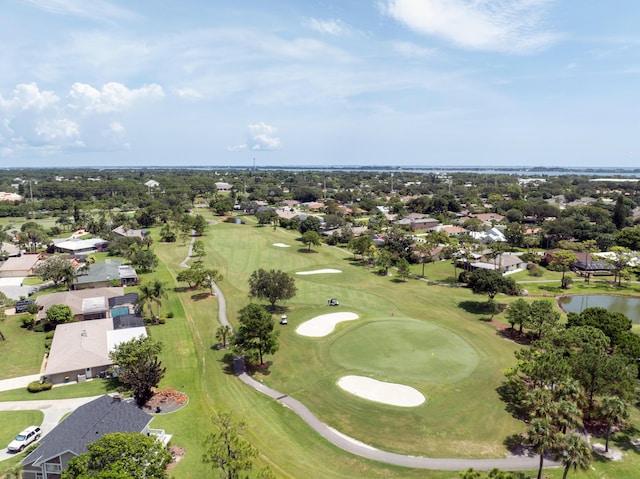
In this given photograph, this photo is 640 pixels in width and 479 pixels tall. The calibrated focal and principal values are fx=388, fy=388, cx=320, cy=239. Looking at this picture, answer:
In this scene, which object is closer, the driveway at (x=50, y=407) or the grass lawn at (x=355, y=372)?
the grass lawn at (x=355, y=372)

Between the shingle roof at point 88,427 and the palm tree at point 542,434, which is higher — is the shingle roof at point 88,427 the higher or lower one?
the lower one

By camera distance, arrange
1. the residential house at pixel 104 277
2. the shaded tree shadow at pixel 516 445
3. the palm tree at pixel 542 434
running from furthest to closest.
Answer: the residential house at pixel 104 277, the shaded tree shadow at pixel 516 445, the palm tree at pixel 542 434

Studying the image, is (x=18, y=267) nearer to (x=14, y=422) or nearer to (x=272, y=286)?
(x=272, y=286)

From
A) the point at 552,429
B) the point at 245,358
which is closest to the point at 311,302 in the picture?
the point at 245,358

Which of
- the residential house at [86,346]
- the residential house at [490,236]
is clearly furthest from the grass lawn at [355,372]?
the residential house at [490,236]

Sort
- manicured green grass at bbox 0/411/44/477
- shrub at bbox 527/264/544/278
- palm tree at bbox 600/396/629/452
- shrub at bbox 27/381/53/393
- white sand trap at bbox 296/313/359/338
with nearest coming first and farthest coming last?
manicured green grass at bbox 0/411/44/477 < palm tree at bbox 600/396/629/452 < shrub at bbox 27/381/53/393 < white sand trap at bbox 296/313/359/338 < shrub at bbox 527/264/544/278

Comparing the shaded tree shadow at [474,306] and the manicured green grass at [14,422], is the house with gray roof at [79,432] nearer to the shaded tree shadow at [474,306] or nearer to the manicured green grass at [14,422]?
the manicured green grass at [14,422]

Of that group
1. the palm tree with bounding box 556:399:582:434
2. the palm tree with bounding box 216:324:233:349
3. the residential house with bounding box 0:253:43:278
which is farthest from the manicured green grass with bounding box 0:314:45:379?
the palm tree with bounding box 556:399:582:434

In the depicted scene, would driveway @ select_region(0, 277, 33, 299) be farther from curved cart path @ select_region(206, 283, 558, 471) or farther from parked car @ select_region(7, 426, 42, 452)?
curved cart path @ select_region(206, 283, 558, 471)
